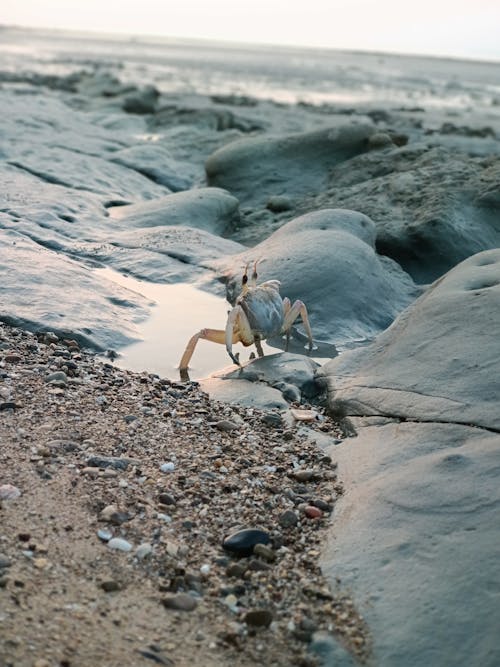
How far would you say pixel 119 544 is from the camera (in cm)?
301

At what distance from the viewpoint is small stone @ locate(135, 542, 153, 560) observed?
2980 mm

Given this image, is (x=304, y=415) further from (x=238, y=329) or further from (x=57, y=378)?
(x=57, y=378)

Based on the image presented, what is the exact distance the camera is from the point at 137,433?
392cm

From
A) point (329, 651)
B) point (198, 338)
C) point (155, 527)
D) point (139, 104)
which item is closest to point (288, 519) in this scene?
point (155, 527)

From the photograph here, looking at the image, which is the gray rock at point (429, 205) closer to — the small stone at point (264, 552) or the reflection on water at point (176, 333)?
the reflection on water at point (176, 333)

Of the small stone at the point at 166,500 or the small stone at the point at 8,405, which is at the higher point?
the small stone at the point at 8,405

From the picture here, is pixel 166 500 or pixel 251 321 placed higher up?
pixel 251 321

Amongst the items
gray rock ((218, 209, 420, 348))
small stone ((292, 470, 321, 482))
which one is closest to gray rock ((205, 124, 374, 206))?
gray rock ((218, 209, 420, 348))

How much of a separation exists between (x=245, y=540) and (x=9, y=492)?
919 millimetres

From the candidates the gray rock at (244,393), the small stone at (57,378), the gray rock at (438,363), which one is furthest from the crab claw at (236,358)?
the small stone at (57,378)

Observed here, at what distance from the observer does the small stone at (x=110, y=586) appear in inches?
109

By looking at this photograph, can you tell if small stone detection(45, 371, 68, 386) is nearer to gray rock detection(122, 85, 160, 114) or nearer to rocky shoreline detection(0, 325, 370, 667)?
rocky shoreline detection(0, 325, 370, 667)

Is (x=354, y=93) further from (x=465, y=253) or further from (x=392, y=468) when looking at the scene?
(x=392, y=468)

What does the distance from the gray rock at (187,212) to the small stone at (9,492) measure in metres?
5.31
